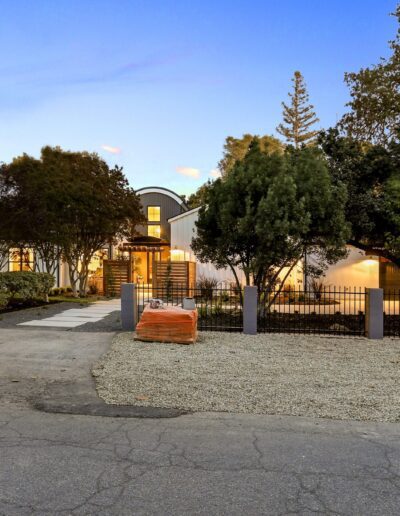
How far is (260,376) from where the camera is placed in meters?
6.71

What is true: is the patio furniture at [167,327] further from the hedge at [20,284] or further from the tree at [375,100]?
the tree at [375,100]

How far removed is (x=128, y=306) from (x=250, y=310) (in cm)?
317

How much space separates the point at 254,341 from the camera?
984cm

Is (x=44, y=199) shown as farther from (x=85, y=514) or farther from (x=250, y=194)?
(x=85, y=514)

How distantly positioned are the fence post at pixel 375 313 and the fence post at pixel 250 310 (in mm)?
2858

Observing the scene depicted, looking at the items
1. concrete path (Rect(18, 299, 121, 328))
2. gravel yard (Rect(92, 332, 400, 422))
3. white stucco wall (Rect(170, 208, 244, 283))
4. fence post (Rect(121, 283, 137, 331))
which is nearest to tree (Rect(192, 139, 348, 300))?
gravel yard (Rect(92, 332, 400, 422))

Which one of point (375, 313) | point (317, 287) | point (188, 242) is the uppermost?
point (188, 242)

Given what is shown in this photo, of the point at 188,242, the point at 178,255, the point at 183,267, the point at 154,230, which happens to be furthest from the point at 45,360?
the point at 154,230

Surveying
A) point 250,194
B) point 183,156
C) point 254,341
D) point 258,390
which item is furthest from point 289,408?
point 183,156

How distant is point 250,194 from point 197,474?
346 inches

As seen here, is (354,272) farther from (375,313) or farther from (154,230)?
(154,230)

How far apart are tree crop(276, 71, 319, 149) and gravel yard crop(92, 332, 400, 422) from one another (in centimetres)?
3827

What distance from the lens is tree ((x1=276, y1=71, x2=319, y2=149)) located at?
146 feet

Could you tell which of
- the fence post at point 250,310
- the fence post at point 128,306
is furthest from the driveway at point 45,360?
the fence post at point 250,310
